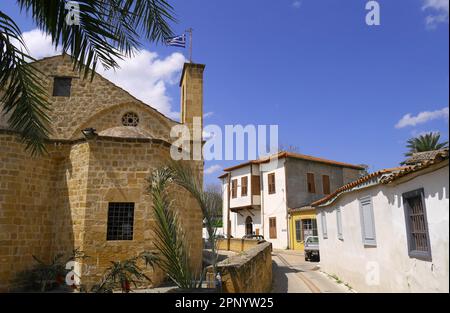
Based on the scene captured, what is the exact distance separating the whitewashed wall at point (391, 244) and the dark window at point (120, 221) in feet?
21.9

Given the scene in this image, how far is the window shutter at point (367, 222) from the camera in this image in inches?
296

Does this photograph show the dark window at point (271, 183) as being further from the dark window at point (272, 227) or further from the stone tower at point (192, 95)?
the stone tower at point (192, 95)

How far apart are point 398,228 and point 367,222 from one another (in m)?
1.56

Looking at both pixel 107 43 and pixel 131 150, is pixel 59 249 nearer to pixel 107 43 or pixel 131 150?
pixel 131 150

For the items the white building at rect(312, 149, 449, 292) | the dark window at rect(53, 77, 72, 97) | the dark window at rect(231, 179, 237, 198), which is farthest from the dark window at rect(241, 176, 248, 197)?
the white building at rect(312, 149, 449, 292)

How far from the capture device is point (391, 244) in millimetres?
6625

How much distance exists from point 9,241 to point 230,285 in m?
8.37

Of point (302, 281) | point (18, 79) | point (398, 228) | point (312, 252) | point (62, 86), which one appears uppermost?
point (62, 86)

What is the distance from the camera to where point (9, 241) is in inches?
393

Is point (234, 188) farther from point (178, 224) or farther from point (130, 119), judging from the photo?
point (178, 224)

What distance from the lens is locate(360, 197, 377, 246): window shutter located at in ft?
24.7

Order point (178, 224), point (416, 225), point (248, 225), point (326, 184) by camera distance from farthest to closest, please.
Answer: point (248, 225) → point (326, 184) → point (416, 225) → point (178, 224)

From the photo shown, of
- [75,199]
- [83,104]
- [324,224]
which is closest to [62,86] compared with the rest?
[83,104]

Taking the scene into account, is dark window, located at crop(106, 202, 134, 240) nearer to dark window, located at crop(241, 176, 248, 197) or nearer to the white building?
the white building
